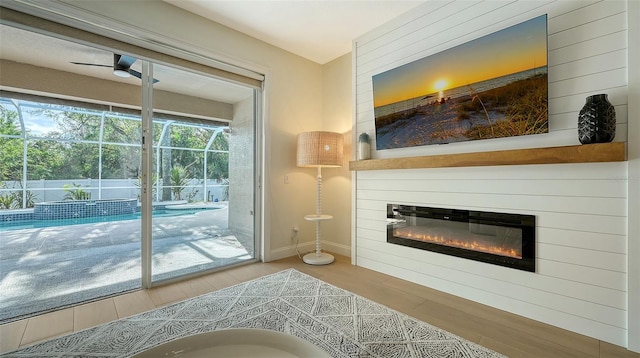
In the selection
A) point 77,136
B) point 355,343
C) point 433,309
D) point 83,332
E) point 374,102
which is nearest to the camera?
point 355,343

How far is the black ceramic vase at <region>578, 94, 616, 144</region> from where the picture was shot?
5.57 feet

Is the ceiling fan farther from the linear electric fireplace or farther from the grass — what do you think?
the grass

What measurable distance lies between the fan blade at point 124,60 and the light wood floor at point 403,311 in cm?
211

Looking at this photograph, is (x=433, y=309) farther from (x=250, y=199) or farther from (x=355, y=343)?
(x=250, y=199)

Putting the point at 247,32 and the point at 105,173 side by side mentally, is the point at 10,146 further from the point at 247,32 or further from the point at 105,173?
the point at 247,32

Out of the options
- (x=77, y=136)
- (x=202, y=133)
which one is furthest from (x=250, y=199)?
(x=77, y=136)

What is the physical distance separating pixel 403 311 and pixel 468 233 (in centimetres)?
91

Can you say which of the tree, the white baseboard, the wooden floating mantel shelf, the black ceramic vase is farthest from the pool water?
the black ceramic vase

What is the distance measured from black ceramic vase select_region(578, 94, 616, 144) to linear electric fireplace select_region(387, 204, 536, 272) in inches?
26.6

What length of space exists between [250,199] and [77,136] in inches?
69.8

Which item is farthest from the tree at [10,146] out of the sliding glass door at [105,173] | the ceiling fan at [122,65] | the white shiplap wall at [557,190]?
the white shiplap wall at [557,190]

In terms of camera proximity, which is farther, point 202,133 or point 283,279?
point 202,133

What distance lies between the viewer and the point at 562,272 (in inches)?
76.3

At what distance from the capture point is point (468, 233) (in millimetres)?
2443
